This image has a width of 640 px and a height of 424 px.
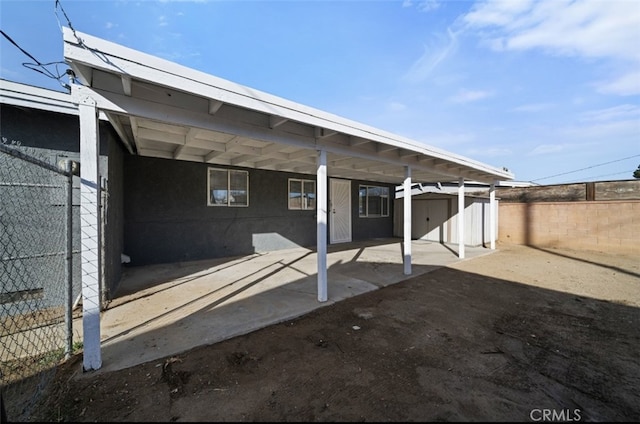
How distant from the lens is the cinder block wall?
27.1 ft

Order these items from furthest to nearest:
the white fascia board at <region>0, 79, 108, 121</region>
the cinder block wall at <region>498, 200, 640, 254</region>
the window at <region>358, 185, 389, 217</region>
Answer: the window at <region>358, 185, 389, 217</region> → the cinder block wall at <region>498, 200, 640, 254</region> → the white fascia board at <region>0, 79, 108, 121</region>

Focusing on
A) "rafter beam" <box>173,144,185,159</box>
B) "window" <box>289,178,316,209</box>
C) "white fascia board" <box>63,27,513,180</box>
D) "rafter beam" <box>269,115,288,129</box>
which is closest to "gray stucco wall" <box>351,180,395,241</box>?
"window" <box>289,178,316,209</box>

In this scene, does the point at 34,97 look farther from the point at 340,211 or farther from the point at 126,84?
the point at 340,211

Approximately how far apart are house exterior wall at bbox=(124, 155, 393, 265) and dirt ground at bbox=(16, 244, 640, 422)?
417 centimetres

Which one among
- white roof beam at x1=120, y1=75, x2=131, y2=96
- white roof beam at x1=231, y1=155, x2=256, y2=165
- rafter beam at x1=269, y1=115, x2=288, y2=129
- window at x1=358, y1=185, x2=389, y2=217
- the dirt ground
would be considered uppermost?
white roof beam at x1=231, y1=155, x2=256, y2=165

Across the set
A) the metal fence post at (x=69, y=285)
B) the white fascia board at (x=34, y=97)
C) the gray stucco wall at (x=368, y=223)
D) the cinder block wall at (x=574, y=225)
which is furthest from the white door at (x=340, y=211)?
the metal fence post at (x=69, y=285)

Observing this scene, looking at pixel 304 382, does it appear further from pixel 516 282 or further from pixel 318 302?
pixel 516 282

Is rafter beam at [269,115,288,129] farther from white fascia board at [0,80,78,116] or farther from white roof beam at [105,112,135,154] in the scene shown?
white fascia board at [0,80,78,116]

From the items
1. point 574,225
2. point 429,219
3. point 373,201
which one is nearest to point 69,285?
point 373,201

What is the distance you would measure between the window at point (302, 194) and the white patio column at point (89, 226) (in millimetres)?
6394

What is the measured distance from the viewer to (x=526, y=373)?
226 cm

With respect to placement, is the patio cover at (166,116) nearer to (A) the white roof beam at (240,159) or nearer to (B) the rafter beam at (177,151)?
(B) the rafter beam at (177,151)

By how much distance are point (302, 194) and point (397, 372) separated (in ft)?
23.3

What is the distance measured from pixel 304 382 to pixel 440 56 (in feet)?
30.6
